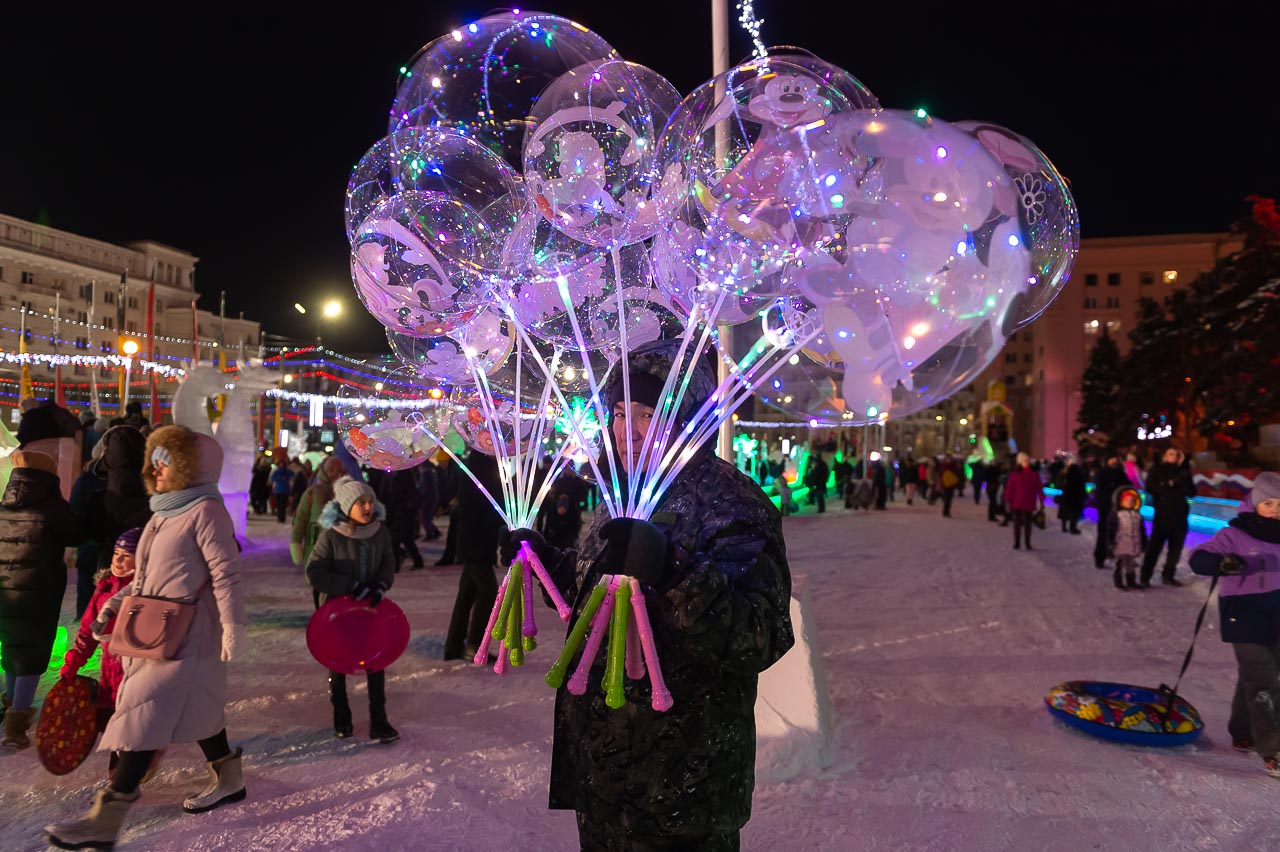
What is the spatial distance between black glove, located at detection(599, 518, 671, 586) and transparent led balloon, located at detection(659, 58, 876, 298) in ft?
3.19

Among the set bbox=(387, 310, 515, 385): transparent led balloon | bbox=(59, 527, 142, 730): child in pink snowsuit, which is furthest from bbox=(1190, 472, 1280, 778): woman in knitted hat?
bbox=(59, 527, 142, 730): child in pink snowsuit

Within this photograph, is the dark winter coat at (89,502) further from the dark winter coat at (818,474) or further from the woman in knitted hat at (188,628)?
the dark winter coat at (818,474)

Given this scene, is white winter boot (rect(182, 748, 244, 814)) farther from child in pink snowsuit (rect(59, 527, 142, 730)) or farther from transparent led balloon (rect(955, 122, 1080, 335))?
transparent led balloon (rect(955, 122, 1080, 335))

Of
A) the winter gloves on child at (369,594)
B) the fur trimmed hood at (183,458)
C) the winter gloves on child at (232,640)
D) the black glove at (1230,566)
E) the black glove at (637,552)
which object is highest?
the fur trimmed hood at (183,458)

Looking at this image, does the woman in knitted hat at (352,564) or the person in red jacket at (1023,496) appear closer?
the woman in knitted hat at (352,564)

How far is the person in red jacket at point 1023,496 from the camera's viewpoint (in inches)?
576

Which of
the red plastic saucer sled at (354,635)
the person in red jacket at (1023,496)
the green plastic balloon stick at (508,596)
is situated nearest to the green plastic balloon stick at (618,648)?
the green plastic balloon stick at (508,596)

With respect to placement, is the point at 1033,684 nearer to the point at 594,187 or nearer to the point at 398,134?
the point at 594,187

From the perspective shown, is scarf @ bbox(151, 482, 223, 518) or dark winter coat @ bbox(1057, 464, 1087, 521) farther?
dark winter coat @ bbox(1057, 464, 1087, 521)

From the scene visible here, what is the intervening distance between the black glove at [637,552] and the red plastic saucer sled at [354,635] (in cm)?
311

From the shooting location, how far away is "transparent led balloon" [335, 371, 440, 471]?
175 inches

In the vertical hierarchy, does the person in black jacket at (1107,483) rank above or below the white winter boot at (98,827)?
above

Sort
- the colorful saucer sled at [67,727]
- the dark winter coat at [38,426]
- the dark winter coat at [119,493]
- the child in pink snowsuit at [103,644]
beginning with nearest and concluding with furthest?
the colorful saucer sled at [67,727] < the child in pink snowsuit at [103,644] < the dark winter coat at [119,493] < the dark winter coat at [38,426]

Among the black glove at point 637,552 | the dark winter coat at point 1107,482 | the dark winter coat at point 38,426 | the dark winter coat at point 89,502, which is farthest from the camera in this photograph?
the dark winter coat at point 1107,482
